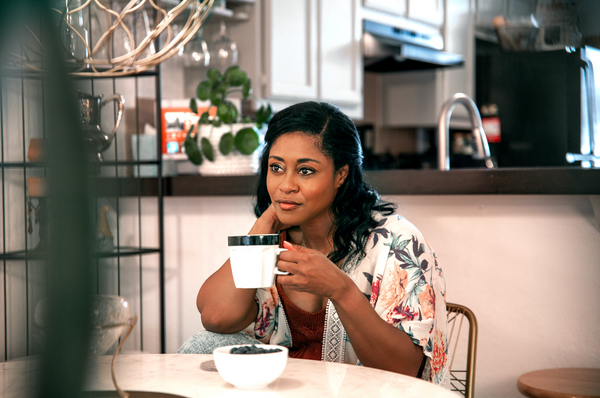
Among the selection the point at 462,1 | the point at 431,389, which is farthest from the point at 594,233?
the point at 462,1

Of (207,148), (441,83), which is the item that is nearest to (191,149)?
(207,148)

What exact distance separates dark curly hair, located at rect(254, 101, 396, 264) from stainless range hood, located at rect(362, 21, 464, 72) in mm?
1804

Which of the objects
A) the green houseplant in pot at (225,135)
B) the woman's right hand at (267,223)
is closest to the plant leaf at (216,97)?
the green houseplant in pot at (225,135)

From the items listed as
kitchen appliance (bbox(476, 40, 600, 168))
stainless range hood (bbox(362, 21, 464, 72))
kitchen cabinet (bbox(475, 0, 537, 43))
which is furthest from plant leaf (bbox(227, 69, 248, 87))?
kitchen cabinet (bbox(475, 0, 537, 43))

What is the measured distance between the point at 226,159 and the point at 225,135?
0.29 ft

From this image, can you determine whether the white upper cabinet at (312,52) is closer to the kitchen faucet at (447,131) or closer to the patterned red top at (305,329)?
the kitchen faucet at (447,131)

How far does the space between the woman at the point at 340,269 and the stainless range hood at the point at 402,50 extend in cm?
182

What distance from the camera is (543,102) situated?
319cm

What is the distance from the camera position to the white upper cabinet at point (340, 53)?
9.28ft

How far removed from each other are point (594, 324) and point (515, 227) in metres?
0.30

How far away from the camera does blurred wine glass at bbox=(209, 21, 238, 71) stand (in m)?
2.43

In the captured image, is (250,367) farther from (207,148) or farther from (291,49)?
(291,49)

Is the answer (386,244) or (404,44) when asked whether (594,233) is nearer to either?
(386,244)

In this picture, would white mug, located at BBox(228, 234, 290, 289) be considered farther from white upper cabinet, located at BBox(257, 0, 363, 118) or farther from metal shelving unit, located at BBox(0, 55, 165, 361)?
white upper cabinet, located at BBox(257, 0, 363, 118)
